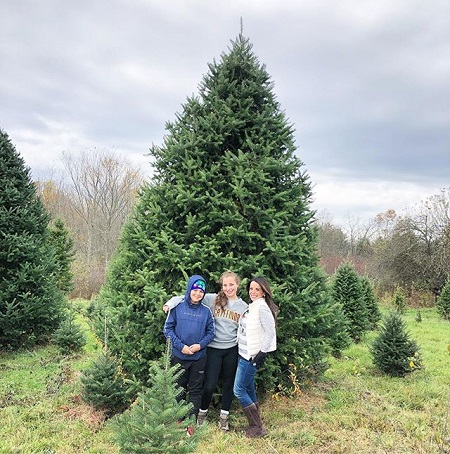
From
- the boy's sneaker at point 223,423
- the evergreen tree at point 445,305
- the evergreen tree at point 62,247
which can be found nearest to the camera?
the boy's sneaker at point 223,423

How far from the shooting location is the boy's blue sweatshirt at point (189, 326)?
4367mm

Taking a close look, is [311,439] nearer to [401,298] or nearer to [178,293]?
[178,293]

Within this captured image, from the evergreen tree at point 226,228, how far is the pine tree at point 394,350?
7.36 feet

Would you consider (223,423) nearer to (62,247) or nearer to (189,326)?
(189,326)

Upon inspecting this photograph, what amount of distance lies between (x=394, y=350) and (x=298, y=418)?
3215 mm

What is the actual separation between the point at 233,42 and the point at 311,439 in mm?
5399

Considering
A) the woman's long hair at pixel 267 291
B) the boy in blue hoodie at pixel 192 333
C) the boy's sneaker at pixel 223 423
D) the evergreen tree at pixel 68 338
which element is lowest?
the evergreen tree at pixel 68 338

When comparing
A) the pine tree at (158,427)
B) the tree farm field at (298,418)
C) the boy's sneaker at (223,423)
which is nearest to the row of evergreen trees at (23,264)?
the tree farm field at (298,418)

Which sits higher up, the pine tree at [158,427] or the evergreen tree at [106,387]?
the pine tree at [158,427]

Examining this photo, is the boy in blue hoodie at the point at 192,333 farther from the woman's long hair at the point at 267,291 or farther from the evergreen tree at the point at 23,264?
the evergreen tree at the point at 23,264

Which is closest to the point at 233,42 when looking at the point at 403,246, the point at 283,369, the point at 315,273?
the point at 315,273

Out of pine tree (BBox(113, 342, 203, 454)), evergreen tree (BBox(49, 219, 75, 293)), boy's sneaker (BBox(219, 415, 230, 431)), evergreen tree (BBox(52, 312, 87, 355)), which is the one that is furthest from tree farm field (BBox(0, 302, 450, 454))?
evergreen tree (BBox(49, 219, 75, 293))

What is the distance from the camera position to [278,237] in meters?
Result: 5.07

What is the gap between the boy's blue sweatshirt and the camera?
4367 mm
